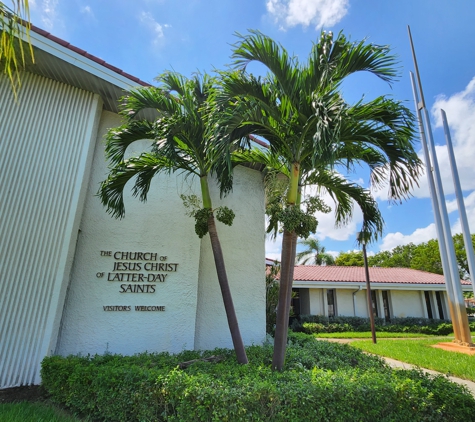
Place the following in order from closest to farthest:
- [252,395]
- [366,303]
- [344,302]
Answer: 1. [252,395]
2. [344,302]
3. [366,303]

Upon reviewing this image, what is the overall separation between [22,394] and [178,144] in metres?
5.21

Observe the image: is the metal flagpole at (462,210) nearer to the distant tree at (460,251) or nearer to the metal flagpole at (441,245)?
the metal flagpole at (441,245)

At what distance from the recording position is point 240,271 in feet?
26.6

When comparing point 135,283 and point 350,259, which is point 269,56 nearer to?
point 135,283

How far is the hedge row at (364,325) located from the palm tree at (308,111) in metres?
14.3

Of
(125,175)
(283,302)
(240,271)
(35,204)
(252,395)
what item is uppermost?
(125,175)

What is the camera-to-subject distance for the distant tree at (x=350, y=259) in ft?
135

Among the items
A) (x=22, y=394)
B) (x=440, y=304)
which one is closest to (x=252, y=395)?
(x=22, y=394)

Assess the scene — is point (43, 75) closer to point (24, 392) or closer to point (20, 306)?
point (20, 306)

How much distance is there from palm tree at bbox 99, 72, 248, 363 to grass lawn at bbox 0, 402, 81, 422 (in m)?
2.81

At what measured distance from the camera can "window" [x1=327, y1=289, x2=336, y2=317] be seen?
20031mm

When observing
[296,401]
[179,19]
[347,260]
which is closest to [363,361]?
[296,401]

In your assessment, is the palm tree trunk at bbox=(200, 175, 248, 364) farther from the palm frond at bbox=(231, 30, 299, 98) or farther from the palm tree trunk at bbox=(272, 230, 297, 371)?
the palm frond at bbox=(231, 30, 299, 98)

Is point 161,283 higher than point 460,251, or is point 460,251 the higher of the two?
point 460,251
